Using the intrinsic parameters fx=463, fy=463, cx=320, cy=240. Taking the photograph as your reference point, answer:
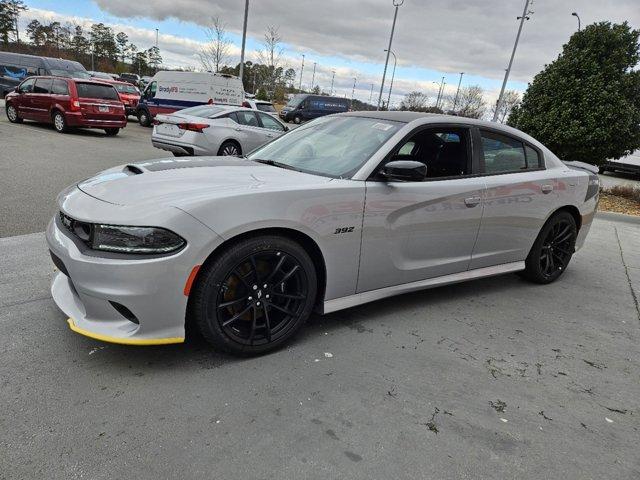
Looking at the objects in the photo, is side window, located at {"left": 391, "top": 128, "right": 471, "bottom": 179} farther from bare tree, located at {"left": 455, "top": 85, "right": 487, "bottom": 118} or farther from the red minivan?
bare tree, located at {"left": 455, "top": 85, "right": 487, "bottom": 118}

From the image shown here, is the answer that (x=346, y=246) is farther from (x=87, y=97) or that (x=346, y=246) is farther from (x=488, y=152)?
(x=87, y=97)

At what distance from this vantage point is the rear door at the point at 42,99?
14.2 meters

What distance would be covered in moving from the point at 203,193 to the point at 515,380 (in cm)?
220

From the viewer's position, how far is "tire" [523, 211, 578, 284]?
14.7 feet

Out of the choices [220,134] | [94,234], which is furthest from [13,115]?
[94,234]

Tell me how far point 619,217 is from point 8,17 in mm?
73441

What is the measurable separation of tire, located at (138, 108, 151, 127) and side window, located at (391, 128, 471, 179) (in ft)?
59.9

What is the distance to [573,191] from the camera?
178 inches

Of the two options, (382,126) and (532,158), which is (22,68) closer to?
(382,126)

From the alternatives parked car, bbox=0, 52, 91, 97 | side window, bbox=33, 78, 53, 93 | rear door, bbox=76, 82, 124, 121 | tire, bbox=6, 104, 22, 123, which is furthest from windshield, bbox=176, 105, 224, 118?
parked car, bbox=0, 52, 91, 97

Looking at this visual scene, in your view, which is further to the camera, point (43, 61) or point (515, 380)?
point (43, 61)

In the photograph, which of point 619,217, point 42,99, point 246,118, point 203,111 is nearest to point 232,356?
point 619,217

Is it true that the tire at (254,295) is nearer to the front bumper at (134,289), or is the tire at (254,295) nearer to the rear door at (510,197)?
the front bumper at (134,289)

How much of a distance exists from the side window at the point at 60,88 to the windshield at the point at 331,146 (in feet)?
41.1
